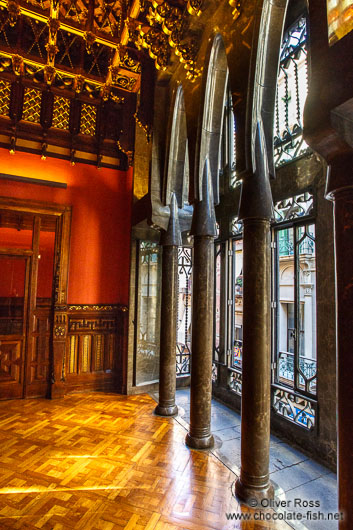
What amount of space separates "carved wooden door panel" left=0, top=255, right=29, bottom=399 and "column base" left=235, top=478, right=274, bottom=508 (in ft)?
12.2

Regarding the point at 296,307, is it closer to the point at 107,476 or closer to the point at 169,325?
the point at 169,325

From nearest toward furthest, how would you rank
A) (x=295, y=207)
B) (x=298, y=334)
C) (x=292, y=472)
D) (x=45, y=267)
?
1. (x=292, y=472)
2. (x=298, y=334)
3. (x=295, y=207)
4. (x=45, y=267)

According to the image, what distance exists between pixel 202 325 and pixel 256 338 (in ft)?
3.10

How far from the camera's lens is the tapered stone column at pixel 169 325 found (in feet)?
13.7

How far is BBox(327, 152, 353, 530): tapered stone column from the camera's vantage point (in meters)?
1.39

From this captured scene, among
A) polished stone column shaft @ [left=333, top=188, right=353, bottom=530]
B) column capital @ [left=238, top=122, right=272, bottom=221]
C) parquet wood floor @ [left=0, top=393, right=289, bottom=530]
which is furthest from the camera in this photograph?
Answer: column capital @ [left=238, top=122, right=272, bottom=221]

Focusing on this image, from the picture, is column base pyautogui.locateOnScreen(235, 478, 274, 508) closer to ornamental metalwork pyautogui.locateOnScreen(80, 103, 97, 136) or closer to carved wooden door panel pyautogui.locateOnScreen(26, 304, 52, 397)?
carved wooden door panel pyautogui.locateOnScreen(26, 304, 52, 397)

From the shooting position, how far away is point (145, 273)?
17.1ft

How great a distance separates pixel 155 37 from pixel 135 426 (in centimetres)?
471

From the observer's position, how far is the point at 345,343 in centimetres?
146

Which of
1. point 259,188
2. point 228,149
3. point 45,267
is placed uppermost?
point 228,149

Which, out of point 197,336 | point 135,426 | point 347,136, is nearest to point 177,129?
point 197,336

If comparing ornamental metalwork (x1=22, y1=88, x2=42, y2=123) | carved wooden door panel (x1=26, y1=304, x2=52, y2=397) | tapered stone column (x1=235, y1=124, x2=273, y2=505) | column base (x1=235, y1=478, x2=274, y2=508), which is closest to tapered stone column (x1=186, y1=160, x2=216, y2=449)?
tapered stone column (x1=235, y1=124, x2=273, y2=505)

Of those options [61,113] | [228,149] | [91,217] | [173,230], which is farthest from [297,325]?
[61,113]
